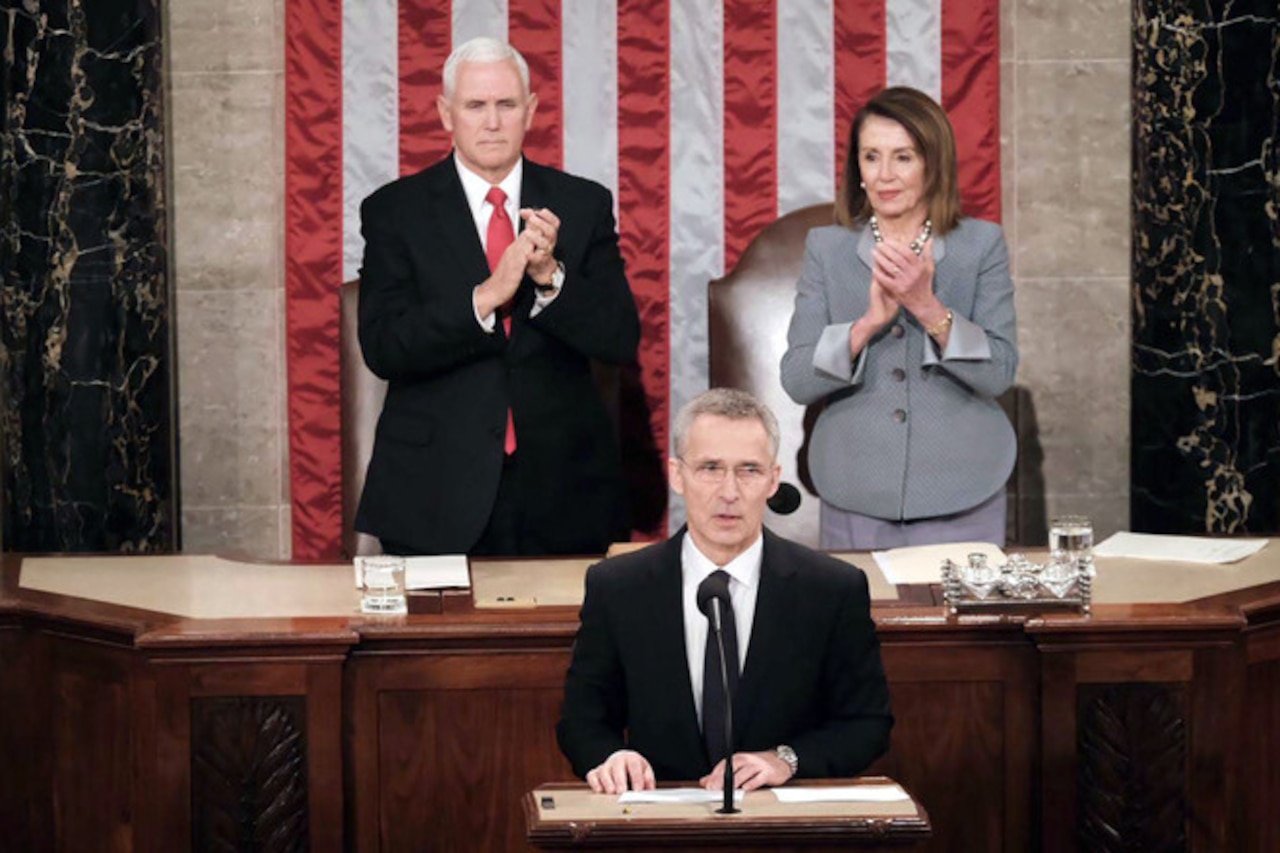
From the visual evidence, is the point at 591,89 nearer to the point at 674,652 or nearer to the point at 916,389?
the point at 916,389

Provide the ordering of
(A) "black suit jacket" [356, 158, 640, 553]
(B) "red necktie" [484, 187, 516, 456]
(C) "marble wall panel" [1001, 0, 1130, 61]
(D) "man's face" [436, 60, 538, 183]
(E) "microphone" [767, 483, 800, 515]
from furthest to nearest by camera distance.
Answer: (C) "marble wall panel" [1001, 0, 1130, 61] < (E) "microphone" [767, 483, 800, 515] < (B) "red necktie" [484, 187, 516, 456] < (A) "black suit jacket" [356, 158, 640, 553] < (D) "man's face" [436, 60, 538, 183]

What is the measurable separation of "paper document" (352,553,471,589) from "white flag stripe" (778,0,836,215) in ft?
7.36

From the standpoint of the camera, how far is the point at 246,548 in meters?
6.89

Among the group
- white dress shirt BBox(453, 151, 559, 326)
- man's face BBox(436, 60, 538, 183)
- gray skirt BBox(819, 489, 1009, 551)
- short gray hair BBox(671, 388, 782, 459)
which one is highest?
man's face BBox(436, 60, 538, 183)

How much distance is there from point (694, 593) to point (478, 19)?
3398 millimetres

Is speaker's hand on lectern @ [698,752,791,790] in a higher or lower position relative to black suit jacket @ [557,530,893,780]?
lower

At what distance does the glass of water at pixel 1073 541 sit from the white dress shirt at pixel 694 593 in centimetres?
96

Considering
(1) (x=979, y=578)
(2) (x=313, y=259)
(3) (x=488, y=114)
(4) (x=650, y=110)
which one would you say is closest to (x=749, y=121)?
(4) (x=650, y=110)

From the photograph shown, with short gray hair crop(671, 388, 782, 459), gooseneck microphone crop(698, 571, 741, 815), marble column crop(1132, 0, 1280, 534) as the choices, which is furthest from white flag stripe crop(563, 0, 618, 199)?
gooseneck microphone crop(698, 571, 741, 815)

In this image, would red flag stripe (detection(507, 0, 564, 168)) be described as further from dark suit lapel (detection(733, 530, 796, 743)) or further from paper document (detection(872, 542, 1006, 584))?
dark suit lapel (detection(733, 530, 796, 743))

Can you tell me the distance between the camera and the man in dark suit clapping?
17.0ft

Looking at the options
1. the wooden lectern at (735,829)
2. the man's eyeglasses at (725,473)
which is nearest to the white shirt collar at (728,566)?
the man's eyeglasses at (725,473)

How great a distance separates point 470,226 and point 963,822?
187 cm

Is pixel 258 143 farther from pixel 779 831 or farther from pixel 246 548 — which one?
pixel 779 831
